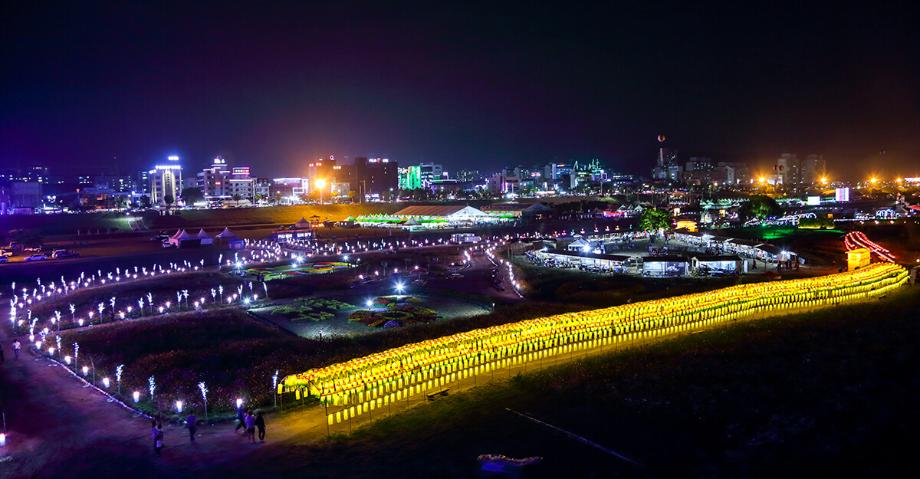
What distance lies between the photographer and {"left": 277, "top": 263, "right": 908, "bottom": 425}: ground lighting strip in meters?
17.1

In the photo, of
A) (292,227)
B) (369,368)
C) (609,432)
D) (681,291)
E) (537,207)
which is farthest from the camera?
(537,207)

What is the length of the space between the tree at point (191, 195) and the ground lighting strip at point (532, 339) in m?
120

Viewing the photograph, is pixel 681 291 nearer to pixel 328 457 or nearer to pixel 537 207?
pixel 328 457

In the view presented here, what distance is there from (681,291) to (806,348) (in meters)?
12.0

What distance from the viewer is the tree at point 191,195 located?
131 metres

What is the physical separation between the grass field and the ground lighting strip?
5.55 ft

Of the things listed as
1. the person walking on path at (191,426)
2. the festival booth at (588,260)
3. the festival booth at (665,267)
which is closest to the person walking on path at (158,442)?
the person walking on path at (191,426)

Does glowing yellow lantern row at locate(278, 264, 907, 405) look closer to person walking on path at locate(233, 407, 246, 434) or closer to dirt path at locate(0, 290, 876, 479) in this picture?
dirt path at locate(0, 290, 876, 479)

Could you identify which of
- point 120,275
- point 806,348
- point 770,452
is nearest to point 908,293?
point 806,348

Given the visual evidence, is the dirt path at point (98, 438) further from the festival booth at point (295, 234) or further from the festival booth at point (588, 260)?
the festival booth at point (295, 234)

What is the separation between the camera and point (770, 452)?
13.7 meters

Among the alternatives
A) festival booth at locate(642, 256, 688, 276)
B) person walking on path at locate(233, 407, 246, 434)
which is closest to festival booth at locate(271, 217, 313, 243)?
festival booth at locate(642, 256, 688, 276)

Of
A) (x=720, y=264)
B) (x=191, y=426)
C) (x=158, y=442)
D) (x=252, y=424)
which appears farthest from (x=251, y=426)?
(x=720, y=264)

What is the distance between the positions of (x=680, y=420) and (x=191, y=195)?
5235 inches
